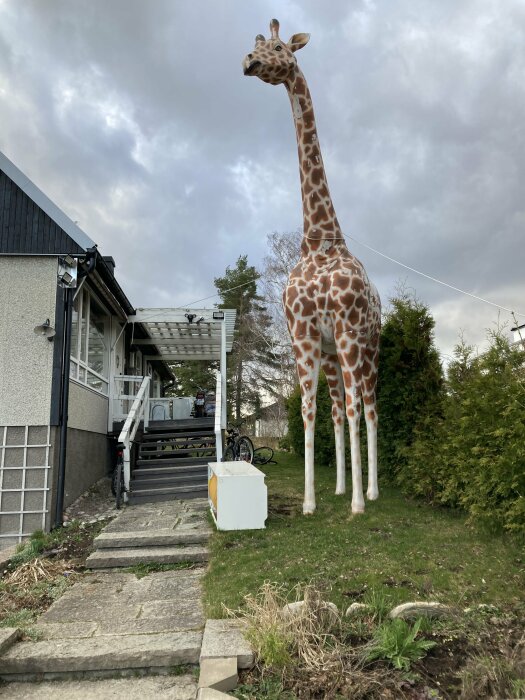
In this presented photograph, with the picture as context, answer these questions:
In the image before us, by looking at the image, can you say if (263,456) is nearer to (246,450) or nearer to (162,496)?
(246,450)

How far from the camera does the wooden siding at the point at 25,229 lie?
8102mm

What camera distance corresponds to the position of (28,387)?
7.70m

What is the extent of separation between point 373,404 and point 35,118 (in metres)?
7.02

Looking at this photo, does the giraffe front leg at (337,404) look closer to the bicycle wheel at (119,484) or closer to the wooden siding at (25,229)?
the bicycle wheel at (119,484)

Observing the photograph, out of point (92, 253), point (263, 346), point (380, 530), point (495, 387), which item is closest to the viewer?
point (495, 387)

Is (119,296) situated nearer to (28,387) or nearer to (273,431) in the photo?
(28,387)

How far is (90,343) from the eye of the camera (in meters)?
10.7

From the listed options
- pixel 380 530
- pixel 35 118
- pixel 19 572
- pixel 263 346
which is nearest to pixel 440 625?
pixel 380 530

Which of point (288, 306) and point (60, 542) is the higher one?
point (288, 306)

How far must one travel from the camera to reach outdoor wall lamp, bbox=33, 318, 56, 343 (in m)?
7.69

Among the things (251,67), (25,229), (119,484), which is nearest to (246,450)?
(119,484)

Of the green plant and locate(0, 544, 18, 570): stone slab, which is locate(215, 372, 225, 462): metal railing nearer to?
locate(0, 544, 18, 570): stone slab

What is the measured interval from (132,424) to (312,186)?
5.97 meters

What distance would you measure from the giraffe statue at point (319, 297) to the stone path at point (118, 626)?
7.43 ft
